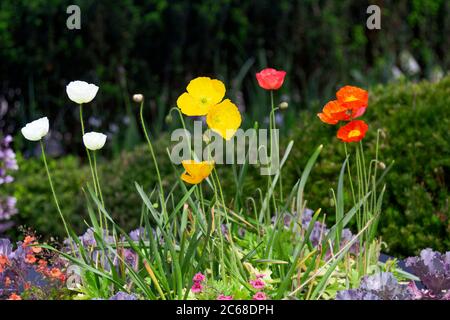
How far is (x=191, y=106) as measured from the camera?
7.86 ft

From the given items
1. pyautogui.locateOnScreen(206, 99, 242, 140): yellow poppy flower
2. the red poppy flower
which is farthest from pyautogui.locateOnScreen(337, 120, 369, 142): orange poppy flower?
pyautogui.locateOnScreen(206, 99, 242, 140): yellow poppy flower

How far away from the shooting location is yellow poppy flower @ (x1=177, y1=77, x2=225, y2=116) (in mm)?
2379

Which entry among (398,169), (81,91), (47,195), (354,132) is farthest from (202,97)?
(47,195)

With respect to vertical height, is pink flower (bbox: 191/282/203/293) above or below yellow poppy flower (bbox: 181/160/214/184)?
below

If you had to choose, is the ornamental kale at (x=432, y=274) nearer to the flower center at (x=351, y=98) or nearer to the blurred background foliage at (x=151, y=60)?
the flower center at (x=351, y=98)

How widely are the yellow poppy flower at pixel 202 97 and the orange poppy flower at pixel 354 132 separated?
39 cm

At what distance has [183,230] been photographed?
2.44 metres

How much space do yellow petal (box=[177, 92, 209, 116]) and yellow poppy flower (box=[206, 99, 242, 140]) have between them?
0.03 m

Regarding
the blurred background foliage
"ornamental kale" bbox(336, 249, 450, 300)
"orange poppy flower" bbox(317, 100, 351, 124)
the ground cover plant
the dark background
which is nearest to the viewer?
"ornamental kale" bbox(336, 249, 450, 300)

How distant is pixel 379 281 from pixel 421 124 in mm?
1775

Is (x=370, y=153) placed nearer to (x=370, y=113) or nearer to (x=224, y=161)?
(x=370, y=113)

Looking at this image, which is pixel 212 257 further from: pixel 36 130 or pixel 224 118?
pixel 36 130

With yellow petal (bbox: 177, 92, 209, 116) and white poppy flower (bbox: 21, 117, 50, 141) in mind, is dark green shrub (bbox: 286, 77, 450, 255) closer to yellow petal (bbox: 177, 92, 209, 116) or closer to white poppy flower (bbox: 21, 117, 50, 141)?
yellow petal (bbox: 177, 92, 209, 116)

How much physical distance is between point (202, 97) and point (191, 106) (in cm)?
4
